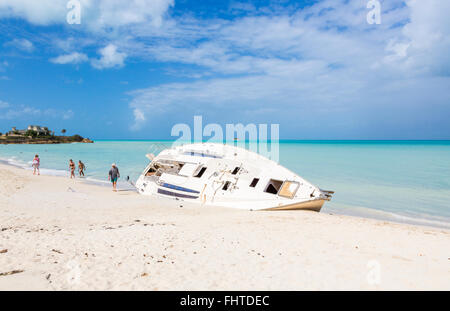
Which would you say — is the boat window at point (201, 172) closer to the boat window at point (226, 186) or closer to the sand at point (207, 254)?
the boat window at point (226, 186)

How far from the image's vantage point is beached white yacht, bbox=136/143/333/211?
1277 cm

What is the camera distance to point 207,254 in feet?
21.0

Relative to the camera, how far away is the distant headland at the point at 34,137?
12014 cm

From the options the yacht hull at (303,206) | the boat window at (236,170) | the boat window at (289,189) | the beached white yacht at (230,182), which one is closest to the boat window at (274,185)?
the beached white yacht at (230,182)

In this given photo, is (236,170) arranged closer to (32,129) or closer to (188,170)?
(188,170)

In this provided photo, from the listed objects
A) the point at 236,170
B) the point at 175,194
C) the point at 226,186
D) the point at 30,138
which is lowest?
the point at 175,194

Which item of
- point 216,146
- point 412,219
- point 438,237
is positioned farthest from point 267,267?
point 216,146

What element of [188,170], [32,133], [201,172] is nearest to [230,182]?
[201,172]

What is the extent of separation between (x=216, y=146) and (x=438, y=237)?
12283 millimetres

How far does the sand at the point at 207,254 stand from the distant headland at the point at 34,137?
5377 inches

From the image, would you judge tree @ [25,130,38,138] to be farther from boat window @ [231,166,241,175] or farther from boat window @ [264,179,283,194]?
boat window @ [264,179,283,194]

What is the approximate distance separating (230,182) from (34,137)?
14897cm

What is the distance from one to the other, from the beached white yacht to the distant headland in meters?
132
